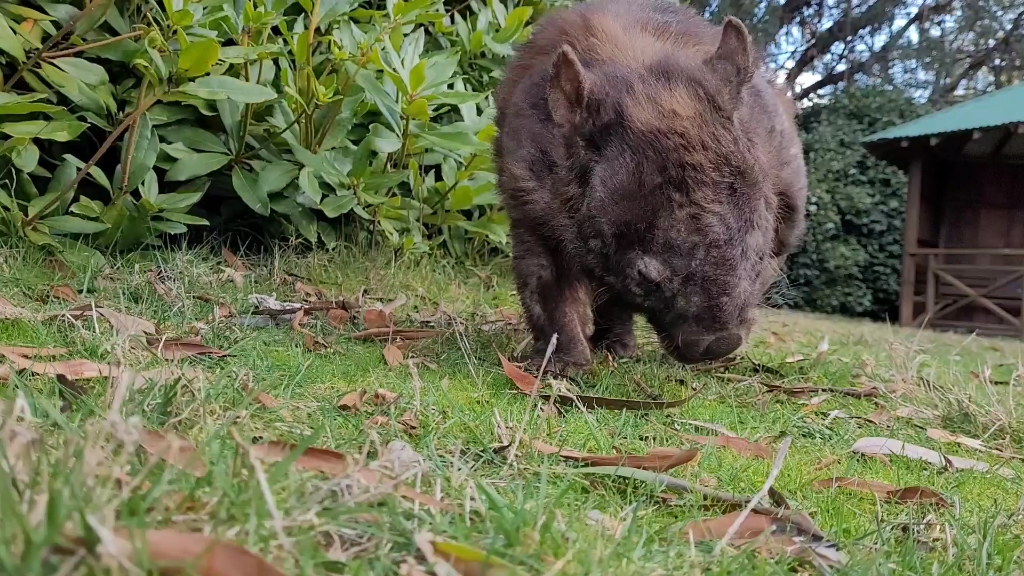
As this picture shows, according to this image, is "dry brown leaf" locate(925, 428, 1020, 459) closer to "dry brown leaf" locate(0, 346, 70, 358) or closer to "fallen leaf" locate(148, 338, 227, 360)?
"fallen leaf" locate(148, 338, 227, 360)

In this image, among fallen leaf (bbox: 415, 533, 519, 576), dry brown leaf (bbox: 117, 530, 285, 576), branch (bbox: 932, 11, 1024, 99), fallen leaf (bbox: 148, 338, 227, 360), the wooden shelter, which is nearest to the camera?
dry brown leaf (bbox: 117, 530, 285, 576)

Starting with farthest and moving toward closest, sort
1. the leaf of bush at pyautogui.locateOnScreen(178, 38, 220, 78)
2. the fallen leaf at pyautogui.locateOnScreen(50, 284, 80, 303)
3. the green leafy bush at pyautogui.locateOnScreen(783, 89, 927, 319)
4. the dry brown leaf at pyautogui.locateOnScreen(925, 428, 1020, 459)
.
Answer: the green leafy bush at pyautogui.locateOnScreen(783, 89, 927, 319) → the leaf of bush at pyautogui.locateOnScreen(178, 38, 220, 78) → the fallen leaf at pyautogui.locateOnScreen(50, 284, 80, 303) → the dry brown leaf at pyautogui.locateOnScreen(925, 428, 1020, 459)

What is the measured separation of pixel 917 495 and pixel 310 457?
44.9 inches

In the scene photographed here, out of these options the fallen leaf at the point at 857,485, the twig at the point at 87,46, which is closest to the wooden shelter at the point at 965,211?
the fallen leaf at the point at 857,485

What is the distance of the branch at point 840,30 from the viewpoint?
40.6ft

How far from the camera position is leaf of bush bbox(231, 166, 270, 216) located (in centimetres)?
359

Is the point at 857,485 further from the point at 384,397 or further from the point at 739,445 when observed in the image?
the point at 384,397

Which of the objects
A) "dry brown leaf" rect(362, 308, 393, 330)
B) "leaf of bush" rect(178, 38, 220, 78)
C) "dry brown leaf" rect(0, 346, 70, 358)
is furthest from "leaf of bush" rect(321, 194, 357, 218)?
"dry brown leaf" rect(0, 346, 70, 358)

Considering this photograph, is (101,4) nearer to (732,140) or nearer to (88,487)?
(732,140)

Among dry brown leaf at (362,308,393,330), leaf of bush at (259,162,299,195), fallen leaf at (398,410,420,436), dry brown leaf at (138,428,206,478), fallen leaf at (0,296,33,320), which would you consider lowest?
dry brown leaf at (362,308,393,330)

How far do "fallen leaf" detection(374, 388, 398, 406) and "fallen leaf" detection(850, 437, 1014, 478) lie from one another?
109 centimetres

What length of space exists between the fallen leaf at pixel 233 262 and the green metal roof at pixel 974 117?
722 cm

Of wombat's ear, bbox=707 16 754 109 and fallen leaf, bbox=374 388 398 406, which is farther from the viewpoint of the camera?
wombat's ear, bbox=707 16 754 109

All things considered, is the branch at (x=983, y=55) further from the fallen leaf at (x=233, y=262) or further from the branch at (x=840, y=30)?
the fallen leaf at (x=233, y=262)
